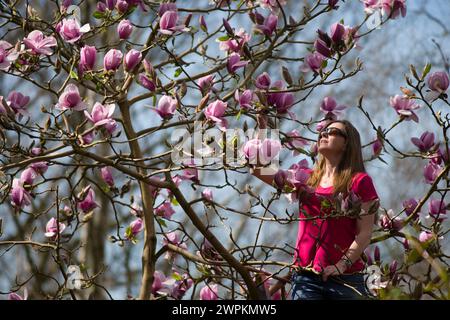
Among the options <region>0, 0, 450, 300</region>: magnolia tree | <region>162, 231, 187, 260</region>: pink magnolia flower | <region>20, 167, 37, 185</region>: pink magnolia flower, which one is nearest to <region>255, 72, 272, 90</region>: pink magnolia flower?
<region>0, 0, 450, 300</region>: magnolia tree

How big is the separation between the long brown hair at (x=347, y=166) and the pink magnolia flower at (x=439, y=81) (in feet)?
1.12

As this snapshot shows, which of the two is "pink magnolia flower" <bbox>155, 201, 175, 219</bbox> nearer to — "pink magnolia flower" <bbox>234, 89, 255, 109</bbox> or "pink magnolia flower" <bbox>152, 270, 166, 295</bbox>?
"pink magnolia flower" <bbox>152, 270, 166, 295</bbox>

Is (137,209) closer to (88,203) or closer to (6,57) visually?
(88,203)

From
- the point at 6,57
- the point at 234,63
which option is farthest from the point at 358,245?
the point at 6,57

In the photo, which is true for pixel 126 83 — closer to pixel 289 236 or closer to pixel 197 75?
pixel 197 75

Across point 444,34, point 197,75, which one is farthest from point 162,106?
point 444,34

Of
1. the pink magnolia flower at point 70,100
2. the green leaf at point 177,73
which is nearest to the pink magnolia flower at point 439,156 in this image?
the green leaf at point 177,73

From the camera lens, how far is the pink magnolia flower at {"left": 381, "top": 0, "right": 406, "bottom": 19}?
125 inches

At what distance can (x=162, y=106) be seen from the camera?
287cm

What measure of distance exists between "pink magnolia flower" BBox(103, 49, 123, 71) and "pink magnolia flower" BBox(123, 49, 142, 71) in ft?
0.09

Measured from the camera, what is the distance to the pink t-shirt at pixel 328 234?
3035mm

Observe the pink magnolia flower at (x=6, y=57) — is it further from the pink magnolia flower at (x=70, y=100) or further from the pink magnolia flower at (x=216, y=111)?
the pink magnolia flower at (x=216, y=111)

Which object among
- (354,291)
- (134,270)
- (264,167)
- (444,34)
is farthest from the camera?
(134,270)
